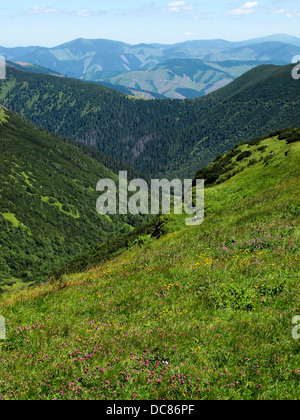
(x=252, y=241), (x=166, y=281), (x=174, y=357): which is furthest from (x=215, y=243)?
(x=174, y=357)

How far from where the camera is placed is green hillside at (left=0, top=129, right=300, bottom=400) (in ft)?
22.2

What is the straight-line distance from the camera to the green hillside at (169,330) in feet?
22.2

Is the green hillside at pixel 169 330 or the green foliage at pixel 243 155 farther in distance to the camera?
the green foliage at pixel 243 155

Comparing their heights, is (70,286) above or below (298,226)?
below

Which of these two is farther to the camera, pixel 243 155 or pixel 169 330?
pixel 243 155

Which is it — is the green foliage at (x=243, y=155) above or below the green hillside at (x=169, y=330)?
above

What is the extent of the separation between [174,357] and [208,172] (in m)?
47.8

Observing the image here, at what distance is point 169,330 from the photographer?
337 inches

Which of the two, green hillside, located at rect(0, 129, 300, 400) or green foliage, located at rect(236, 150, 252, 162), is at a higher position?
green foliage, located at rect(236, 150, 252, 162)

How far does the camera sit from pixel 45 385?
686 centimetres

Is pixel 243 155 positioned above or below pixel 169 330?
above

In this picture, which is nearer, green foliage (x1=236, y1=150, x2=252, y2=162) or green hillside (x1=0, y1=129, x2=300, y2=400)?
green hillside (x1=0, y1=129, x2=300, y2=400)

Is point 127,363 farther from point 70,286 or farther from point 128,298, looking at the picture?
point 70,286

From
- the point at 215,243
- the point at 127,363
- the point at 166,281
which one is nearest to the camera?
the point at 127,363
